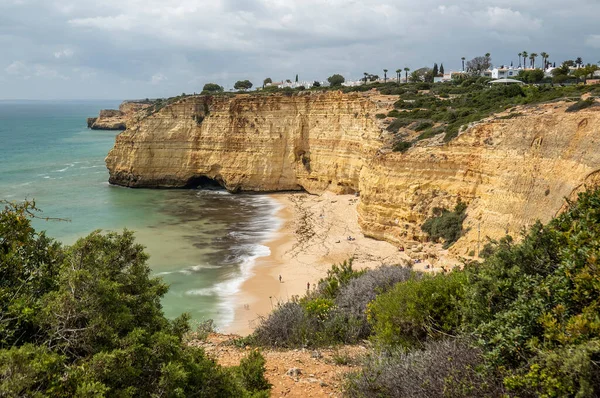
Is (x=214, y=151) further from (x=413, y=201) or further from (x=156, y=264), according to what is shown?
(x=413, y=201)

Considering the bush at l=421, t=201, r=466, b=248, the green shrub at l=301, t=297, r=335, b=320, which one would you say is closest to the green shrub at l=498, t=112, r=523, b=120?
the bush at l=421, t=201, r=466, b=248

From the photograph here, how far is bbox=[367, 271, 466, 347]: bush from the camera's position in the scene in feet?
24.5

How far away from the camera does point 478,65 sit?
8388 centimetres

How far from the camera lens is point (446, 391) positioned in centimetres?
495

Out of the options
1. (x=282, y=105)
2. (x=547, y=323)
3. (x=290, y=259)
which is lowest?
(x=290, y=259)

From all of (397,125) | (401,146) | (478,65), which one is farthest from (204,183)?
(478,65)

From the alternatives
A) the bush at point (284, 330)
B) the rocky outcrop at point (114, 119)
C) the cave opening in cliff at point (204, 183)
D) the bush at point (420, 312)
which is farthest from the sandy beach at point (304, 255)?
the rocky outcrop at point (114, 119)

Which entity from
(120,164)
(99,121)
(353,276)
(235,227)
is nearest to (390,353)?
(353,276)

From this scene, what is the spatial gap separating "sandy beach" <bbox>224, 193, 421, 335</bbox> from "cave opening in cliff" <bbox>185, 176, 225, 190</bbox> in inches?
507

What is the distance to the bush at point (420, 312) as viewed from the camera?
294 inches

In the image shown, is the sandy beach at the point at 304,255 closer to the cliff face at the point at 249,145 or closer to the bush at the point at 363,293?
the bush at the point at 363,293

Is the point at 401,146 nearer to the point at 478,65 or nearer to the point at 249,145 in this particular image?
the point at 249,145

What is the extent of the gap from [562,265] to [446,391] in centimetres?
194

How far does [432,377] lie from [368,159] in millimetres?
26261
